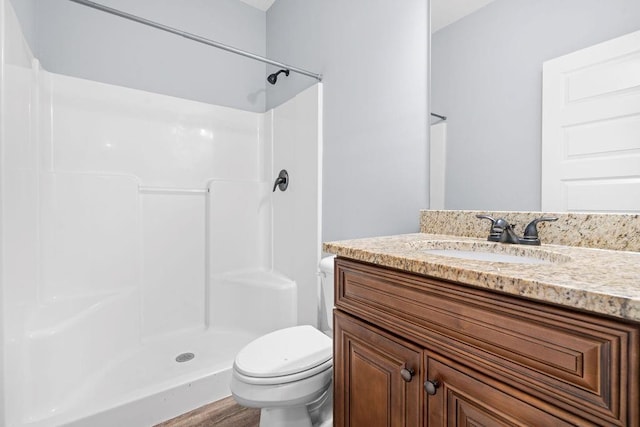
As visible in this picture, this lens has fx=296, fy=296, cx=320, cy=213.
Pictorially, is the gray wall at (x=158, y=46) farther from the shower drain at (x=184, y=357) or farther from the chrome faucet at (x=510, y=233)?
the chrome faucet at (x=510, y=233)

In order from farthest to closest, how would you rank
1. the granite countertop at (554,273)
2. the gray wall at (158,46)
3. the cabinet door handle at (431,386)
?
the gray wall at (158,46), the cabinet door handle at (431,386), the granite countertop at (554,273)

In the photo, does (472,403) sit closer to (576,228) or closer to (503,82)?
A: (576,228)

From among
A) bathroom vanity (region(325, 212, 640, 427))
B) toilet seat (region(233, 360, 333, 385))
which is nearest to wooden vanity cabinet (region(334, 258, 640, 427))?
bathroom vanity (region(325, 212, 640, 427))

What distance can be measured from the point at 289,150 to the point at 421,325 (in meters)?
1.64

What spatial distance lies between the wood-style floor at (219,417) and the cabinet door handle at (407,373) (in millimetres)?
1076

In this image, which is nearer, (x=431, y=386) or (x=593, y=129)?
(x=431, y=386)

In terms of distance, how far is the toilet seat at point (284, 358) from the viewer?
3.45ft

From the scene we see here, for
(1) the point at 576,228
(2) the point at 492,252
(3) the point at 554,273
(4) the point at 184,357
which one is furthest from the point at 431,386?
(4) the point at 184,357

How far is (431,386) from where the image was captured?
63cm

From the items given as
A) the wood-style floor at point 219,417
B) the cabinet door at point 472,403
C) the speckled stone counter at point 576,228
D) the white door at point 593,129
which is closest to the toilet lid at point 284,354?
the wood-style floor at point 219,417

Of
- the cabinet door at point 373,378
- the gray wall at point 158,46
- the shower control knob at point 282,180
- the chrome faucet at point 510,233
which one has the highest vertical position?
the gray wall at point 158,46

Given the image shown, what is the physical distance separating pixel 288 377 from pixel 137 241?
4.69 ft

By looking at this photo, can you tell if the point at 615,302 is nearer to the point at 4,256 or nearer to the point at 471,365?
the point at 471,365

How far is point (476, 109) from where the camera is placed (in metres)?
1.15
